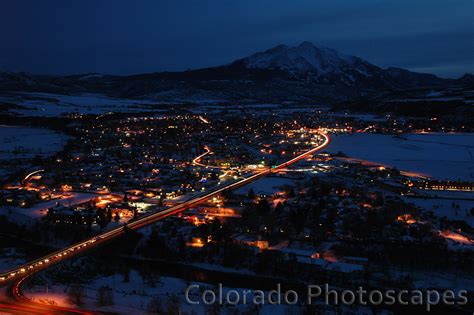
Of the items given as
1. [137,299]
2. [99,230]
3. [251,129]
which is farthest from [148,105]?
[137,299]

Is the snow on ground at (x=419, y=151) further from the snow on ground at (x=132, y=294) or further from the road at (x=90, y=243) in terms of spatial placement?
the snow on ground at (x=132, y=294)

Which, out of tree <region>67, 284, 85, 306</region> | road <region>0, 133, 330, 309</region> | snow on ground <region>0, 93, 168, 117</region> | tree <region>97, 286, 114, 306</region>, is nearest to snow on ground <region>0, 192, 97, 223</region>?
road <region>0, 133, 330, 309</region>

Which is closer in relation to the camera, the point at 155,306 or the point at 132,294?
the point at 155,306

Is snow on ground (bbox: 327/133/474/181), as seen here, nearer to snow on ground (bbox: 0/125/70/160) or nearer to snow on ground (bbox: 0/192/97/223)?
snow on ground (bbox: 0/192/97/223)

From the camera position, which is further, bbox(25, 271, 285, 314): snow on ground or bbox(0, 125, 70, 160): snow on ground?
bbox(0, 125, 70, 160): snow on ground

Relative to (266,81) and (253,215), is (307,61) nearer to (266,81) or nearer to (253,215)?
(266,81)

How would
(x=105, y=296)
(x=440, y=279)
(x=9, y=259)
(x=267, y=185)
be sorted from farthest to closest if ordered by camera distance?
(x=267, y=185) → (x=9, y=259) → (x=440, y=279) → (x=105, y=296)

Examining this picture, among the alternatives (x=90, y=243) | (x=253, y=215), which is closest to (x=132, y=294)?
(x=90, y=243)
